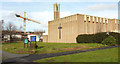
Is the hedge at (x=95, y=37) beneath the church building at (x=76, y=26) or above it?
beneath

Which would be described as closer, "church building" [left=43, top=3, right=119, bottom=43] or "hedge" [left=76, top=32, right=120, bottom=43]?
"hedge" [left=76, top=32, right=120, bottom=43]

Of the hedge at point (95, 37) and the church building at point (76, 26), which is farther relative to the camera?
the church building at point (76, 26)

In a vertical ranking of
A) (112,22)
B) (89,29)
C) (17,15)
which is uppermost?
(17,15)

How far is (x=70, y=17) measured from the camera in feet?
132

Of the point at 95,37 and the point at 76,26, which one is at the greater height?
the point at 76,26

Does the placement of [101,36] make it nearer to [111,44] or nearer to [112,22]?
[111,44]

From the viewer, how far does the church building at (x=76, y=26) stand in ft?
124

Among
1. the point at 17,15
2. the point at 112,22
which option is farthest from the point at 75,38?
the point at 17,15

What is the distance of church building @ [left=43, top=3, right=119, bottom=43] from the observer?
124ft

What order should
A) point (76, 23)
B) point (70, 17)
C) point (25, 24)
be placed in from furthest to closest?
point (25, 24), point (70, 17), point (76, 23)

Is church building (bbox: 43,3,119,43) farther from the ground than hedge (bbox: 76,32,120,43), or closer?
farther from the ground

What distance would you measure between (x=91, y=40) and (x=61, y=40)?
16075 mm

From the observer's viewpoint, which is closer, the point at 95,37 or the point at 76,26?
the point at 95,37

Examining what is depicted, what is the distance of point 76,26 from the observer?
123 feet
